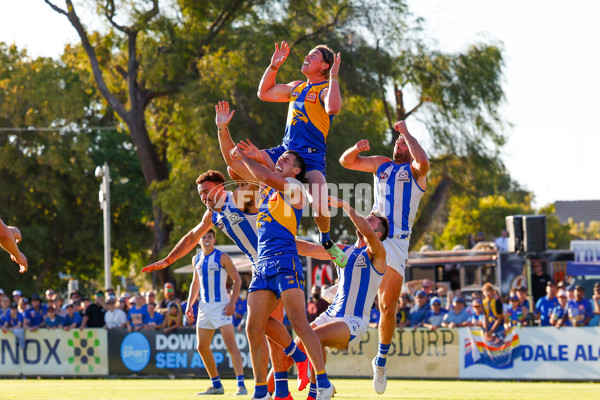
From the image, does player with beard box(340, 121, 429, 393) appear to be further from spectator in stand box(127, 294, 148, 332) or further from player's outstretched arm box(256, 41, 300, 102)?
spectator in stand box(127, 294, 148, 332)

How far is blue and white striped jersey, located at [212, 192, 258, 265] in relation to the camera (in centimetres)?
1095

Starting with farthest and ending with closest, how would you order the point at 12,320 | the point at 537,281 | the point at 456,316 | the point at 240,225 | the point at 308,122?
the point at 537,281 < the point at 12,320 < the point at 456,316 < the point at 240,225 < the point at 308,122

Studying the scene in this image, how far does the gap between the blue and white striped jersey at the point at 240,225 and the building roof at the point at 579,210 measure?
109294mm

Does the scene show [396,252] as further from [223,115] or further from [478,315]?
[478,315]

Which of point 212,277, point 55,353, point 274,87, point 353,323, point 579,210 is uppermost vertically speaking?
point 579,210

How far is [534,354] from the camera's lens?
20453 millimetres

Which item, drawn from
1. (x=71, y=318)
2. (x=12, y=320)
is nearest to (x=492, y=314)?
(x=71, y=318)

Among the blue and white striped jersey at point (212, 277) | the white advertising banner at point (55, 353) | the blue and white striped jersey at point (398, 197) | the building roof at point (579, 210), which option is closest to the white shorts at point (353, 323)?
the blue and white striped jersey at point (398, 197)

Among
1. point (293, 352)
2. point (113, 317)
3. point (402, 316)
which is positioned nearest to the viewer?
point (293, 352)

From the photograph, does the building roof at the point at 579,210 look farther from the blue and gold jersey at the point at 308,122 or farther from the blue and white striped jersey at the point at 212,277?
the blue and gold jersey at the point at 308,122

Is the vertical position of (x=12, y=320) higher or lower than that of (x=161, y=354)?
higher

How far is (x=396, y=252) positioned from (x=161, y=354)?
1266 centimetres

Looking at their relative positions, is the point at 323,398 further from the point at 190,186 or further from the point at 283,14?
the point at 283,14

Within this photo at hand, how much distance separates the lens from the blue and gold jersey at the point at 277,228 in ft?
30.2
